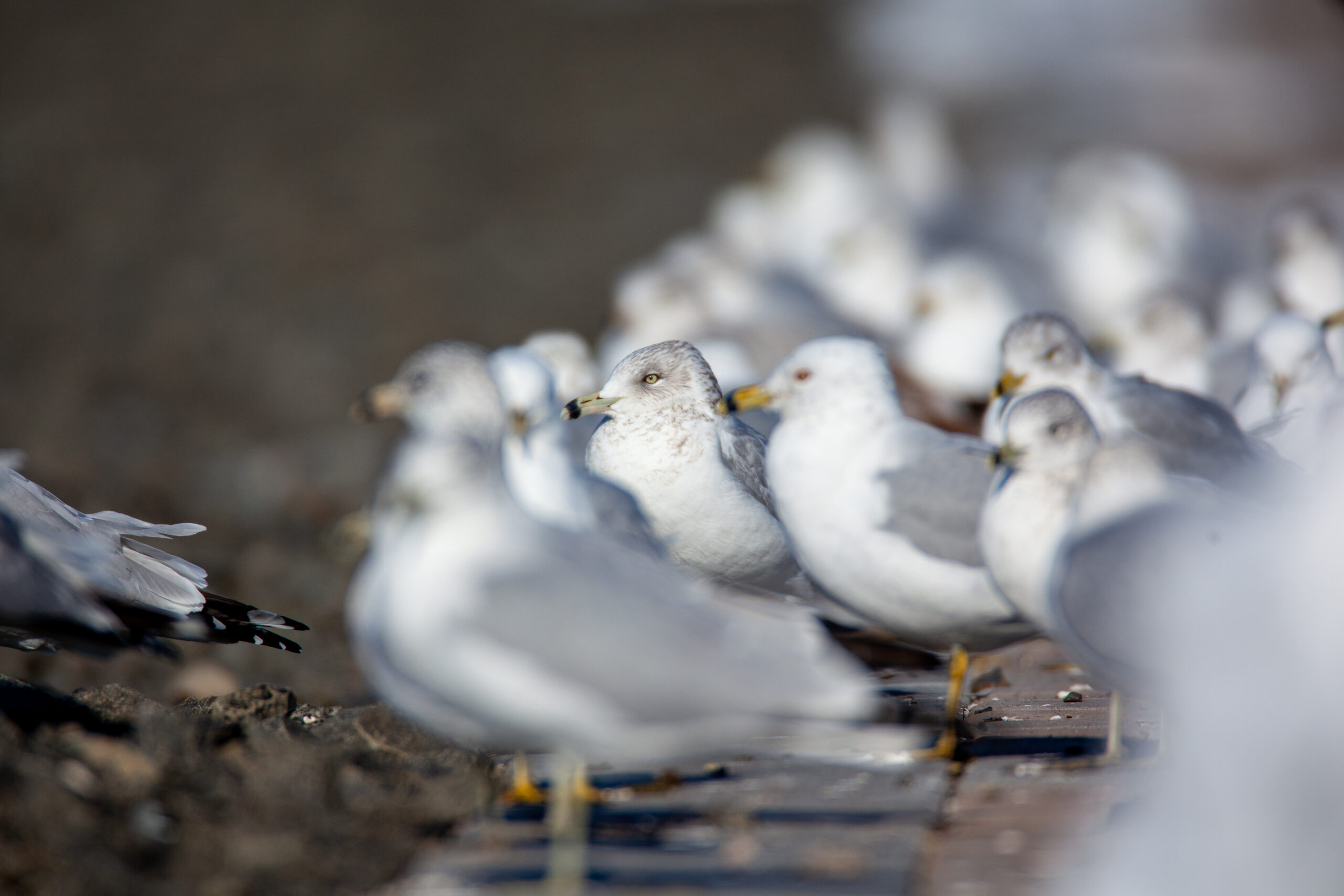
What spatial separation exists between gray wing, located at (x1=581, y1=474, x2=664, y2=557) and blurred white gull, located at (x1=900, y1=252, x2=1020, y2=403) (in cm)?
562

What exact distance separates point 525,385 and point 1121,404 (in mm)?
2224

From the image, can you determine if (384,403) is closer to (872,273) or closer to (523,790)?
(523,790)

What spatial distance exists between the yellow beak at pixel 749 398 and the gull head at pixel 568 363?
2.12 metres

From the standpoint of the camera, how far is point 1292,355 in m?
6.31

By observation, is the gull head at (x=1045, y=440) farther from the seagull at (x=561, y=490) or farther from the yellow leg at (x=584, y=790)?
the yellow leg at (x=584, y=790)

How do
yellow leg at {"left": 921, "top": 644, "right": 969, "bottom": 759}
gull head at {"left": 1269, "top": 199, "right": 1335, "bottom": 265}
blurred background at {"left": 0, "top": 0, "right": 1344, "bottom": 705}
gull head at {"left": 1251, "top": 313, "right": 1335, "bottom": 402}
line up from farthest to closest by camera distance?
1. blurred background at {"left": 0, "top": 0, "right": 1344, "bottom": 705}
2. gull head at {"left": 1269, "top": 199, "right": 1335, "bottom": 265}
3. gull head at {"left": 1251, "top": 313, "right": 1335, "bottom": 402}
4. yellow leg at {"left": 921, "top": 644, "right": 969, "bottom": 759}

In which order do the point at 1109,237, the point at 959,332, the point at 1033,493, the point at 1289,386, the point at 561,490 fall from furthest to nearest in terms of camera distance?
the point at 1109,237, the point at 959,332, the point at 1289,386, the point at 561,490, the point at 1033,493

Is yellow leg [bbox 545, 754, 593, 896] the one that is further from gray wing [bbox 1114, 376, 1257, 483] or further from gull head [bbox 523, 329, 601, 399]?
gull head [bbox 523, 329, 601, 399]

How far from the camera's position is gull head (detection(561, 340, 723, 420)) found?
16.2 feet

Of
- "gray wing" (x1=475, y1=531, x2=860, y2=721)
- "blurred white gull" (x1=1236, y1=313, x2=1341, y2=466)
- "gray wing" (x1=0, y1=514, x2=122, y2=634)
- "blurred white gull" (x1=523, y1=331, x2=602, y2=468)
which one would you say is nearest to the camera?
"gray wing" (x1=475, y1=531, x2=860, y2=721)

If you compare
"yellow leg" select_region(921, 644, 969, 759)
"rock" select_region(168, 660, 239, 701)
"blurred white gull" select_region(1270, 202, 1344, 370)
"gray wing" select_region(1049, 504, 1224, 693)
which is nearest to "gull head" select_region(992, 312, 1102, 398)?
"yellow leg" select_region(921, 644, 969, 759)

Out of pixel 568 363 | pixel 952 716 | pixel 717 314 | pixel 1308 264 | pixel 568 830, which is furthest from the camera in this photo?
pixel 717 314

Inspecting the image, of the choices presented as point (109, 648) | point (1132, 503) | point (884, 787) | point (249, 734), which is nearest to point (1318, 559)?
point (1132, 503)

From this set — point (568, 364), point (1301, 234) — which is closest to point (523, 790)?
point (568, 364)
